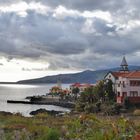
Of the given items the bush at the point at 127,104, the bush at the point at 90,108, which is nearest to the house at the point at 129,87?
the bush at the point at 127,104

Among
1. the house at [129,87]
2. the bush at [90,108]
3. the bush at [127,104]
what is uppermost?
the house at [129,87]

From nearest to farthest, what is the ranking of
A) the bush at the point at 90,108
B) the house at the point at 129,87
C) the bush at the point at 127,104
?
the bush at the point at 90,108
the bush at the point at 127,104
the house at the point at 129,87

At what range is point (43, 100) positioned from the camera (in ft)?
440

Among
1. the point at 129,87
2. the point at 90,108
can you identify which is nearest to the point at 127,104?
the point at 90,108

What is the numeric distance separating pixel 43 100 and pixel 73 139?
124 meters

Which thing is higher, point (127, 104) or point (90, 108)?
point (127, 104)

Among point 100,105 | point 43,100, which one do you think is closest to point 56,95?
point 43,100

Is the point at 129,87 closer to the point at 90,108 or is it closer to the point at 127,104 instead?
the point at 127,104

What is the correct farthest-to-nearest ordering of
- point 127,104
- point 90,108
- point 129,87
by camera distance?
1. point 129,87
2. point 127,104
3. point 90,108

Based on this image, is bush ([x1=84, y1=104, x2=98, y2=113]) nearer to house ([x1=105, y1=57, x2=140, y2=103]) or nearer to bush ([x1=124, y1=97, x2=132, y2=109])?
bush ([x1=124, y1=97, x2=132, y2=109])

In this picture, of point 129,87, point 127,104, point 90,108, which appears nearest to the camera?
point 90,108

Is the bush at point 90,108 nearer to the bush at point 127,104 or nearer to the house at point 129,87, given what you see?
the bush at point 127,104

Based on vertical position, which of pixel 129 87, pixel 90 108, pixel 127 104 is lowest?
pixel 90 108

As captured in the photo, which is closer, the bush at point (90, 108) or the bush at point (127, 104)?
the bush at point (90, 108)
